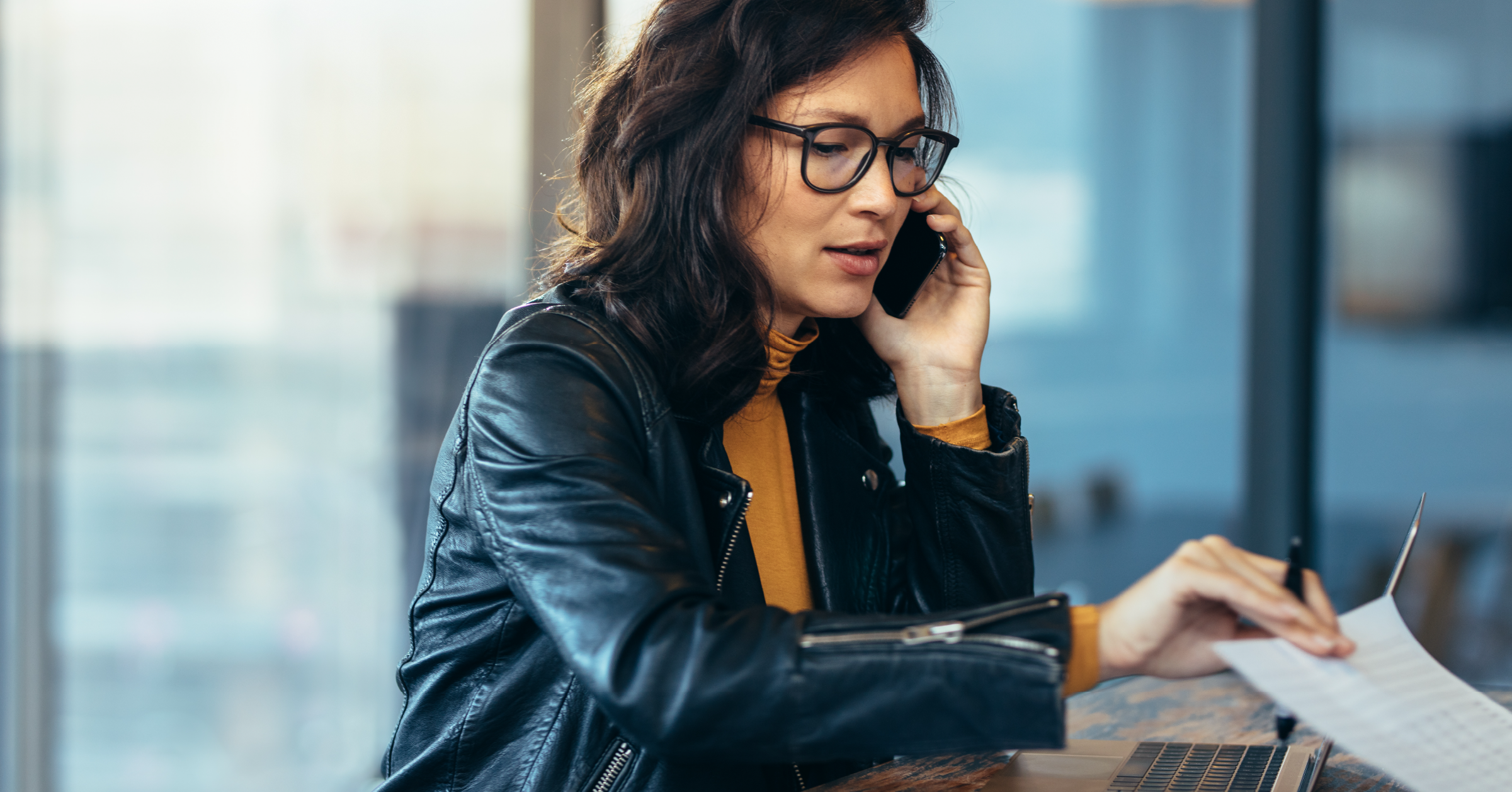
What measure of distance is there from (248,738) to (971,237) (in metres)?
1.85

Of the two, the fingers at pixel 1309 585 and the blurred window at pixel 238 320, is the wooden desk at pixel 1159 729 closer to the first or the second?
the fingers at pixel 1309 585

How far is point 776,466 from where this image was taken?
1383 mm

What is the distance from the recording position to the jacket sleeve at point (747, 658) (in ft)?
2.72

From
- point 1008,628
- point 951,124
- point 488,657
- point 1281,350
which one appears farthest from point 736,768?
point 1281,350

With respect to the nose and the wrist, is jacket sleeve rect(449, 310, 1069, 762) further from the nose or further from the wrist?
the wrist

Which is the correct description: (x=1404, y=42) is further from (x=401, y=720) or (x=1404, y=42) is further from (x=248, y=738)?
(x=248, y=738)

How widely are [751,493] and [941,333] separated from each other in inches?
18.4

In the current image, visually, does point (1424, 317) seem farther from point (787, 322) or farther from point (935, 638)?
point (935, 638)

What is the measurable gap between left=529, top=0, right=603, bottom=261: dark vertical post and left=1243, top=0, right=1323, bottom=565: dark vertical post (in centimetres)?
153

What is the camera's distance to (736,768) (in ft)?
3.59

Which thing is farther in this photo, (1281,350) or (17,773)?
(1281,350)

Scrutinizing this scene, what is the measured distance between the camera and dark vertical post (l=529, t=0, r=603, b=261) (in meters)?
2.77

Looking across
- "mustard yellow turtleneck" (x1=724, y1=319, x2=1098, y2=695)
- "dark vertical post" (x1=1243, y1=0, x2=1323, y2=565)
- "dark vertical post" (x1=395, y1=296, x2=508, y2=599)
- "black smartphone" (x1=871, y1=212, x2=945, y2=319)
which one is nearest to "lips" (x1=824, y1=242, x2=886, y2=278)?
"mustard yellow turtleneck" (x1=724, y1=319, x2=1098, y2=695)

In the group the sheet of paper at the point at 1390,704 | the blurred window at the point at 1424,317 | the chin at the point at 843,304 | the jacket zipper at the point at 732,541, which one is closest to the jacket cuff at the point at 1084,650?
the sheet of paper at the point at 1390,704
